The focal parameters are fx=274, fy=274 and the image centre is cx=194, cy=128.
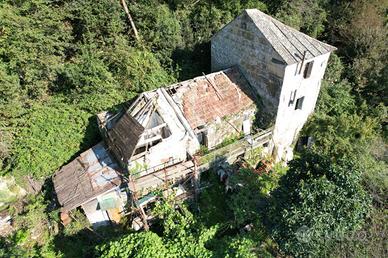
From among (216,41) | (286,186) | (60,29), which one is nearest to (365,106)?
(216,41)

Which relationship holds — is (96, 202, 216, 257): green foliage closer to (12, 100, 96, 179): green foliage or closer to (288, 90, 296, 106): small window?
(12, 100, 96, 179): green foliage

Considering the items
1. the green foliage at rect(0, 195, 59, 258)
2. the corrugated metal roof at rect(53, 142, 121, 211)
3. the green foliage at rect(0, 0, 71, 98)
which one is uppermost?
the green foliage at rect(0, 0, 71, 98)

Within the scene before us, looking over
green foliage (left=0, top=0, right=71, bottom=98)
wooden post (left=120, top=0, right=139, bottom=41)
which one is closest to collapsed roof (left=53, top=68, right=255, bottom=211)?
green foliage (left=0, top=0, right=71, bottom=98)

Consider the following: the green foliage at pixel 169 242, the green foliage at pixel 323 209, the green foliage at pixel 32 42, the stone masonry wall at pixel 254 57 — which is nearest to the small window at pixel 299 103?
the stone masonry wall at pixel 254 57

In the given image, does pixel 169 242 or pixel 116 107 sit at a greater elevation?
pixel 116 107

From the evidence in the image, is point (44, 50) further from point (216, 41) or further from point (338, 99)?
point (338, 99)

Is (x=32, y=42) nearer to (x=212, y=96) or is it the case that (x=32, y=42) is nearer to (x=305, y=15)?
(x=212, y=96)

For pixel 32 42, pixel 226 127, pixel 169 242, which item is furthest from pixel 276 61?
pixel 32 42
